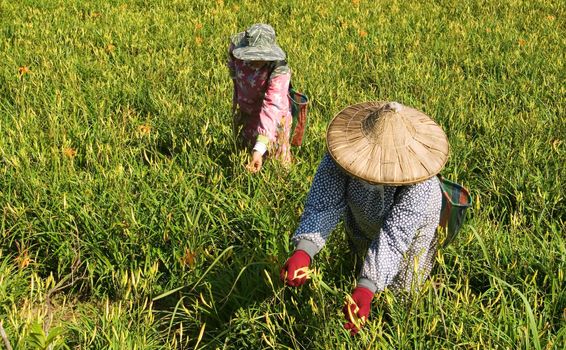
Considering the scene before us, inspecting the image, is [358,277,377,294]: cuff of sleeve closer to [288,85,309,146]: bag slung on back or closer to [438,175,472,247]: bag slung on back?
[438,175,472,247]: bag slung on back

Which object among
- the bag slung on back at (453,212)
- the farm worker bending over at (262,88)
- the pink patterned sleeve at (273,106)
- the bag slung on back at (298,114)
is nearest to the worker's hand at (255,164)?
the farm worker bending over at (262,88)

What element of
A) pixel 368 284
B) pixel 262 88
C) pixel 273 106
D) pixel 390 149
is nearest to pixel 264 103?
pixel 273 106

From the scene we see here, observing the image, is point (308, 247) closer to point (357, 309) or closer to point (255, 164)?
point (357, 309)

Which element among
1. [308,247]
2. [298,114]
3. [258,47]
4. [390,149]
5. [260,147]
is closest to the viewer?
[390,149]

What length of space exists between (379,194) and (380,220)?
0.11 meters

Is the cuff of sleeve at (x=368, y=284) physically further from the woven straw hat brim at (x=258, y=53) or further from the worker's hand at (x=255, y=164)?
the woven straw hat brim at (x=258, y=53)

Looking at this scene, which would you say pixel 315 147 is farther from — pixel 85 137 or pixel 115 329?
pixel 115 329

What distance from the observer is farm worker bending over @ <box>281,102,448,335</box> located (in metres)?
1.57

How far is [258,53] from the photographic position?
2.57m

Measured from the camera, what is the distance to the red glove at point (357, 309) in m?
1.45

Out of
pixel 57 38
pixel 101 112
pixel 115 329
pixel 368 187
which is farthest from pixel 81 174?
pixel 57 38

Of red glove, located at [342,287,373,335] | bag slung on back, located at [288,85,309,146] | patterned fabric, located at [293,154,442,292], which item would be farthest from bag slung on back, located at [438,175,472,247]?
bag slung on back, located at [288,85,309,146]

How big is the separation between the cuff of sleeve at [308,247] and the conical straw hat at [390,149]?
0.30m

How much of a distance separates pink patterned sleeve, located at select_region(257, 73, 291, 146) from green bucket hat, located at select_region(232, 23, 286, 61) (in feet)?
0.44
